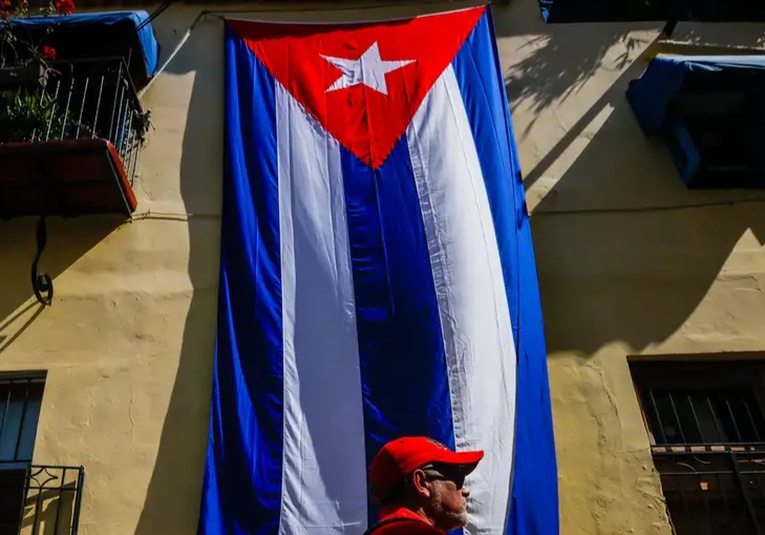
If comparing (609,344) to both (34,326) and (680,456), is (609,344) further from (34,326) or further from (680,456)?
(34,326)

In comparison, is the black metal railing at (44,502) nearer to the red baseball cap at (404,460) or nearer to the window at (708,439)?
the red baseball cap at (404,460)

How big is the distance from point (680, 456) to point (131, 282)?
3966 millimetres

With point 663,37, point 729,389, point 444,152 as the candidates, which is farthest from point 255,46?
point 729,389

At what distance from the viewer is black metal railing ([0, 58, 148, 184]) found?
5879 mm

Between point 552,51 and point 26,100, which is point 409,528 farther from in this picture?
point 552,51

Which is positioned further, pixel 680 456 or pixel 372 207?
pixel 372 207

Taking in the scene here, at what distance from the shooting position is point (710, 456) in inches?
203

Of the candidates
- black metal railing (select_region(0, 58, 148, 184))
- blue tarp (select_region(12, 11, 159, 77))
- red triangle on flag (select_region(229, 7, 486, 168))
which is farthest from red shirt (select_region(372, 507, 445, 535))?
blue tarp (select_region(12, 11, 159, 77))

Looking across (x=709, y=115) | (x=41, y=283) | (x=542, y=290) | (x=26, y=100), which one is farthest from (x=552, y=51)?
(x=41, y=283)

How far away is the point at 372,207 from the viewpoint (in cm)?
580

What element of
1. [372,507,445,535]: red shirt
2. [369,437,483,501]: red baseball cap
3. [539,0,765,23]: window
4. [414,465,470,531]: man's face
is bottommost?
[372,507,445,535]: red shirt

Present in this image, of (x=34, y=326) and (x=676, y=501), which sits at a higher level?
(x=34, y=326)

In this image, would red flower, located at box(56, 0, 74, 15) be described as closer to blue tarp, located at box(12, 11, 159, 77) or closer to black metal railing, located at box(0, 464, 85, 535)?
blue tarp, located at box(12, 11, 159, 77)

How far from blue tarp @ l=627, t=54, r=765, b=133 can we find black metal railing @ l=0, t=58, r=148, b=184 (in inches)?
165
